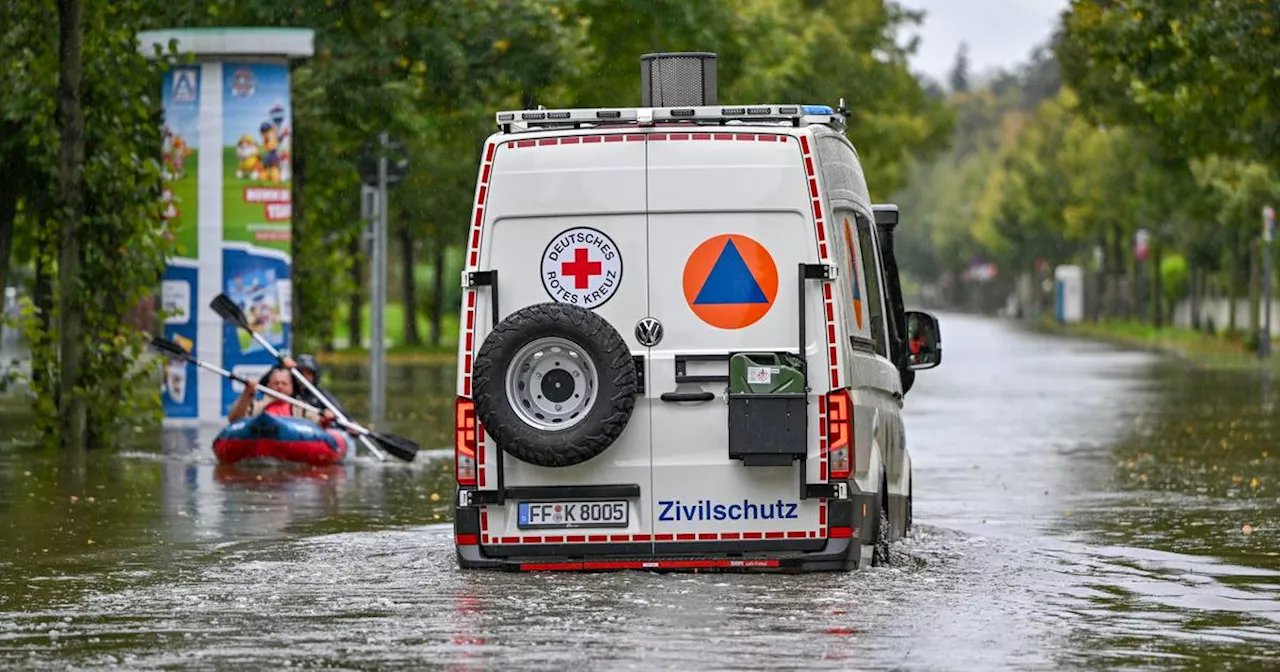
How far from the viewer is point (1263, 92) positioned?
31.3 m

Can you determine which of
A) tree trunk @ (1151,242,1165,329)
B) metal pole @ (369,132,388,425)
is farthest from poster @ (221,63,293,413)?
tree trunk @ (1151,242,1165,329)

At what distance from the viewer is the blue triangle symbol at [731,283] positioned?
39.8ft

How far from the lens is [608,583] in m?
12.1

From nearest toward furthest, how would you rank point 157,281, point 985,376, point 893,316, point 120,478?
point 893,316 → point 120,478 → point 157,281 → point 985,376

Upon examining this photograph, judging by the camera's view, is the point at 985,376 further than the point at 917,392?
Yes

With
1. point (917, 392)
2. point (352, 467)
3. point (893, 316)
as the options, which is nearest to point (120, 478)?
point (352, 467)

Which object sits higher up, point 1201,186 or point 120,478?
point 1201,186

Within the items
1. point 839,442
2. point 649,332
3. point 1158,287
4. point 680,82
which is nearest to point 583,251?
point 649,332

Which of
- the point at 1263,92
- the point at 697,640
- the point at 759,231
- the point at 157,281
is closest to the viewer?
the point at 697,640

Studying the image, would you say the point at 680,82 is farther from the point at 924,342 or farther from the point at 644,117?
the point at 924,342

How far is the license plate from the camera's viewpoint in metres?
12.3

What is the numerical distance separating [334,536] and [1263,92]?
18.5 m

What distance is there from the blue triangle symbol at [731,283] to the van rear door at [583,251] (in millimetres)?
295

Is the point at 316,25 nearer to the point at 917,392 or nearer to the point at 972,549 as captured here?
the point at 917,392
